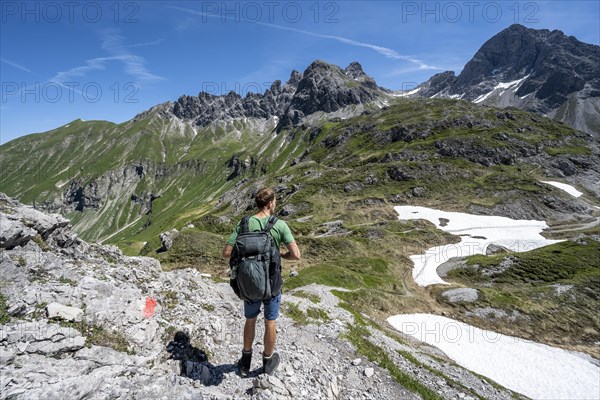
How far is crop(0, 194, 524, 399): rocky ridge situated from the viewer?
815 cm

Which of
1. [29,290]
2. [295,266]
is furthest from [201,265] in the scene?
[29,290]

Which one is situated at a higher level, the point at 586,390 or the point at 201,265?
the point at 201,265

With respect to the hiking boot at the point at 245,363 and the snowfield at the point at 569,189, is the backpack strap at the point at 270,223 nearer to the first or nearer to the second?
the hiking boot at the point at 245,363

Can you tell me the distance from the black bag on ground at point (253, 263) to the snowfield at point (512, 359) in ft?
83.4

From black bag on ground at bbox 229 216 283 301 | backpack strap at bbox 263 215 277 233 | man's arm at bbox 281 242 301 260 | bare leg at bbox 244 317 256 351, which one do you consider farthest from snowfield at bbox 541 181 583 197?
black bag on ground at bbox 229 216 283 301

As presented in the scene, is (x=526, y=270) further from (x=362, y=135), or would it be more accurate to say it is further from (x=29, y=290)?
(x=362, y=135)

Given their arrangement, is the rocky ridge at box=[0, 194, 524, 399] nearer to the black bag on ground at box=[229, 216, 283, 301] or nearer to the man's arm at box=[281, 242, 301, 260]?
the black bag on ground at box=[229, 216, 283, 301]

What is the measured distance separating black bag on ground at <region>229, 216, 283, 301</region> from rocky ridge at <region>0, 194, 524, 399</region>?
2.73 metres

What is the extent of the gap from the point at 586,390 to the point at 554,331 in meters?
11.6

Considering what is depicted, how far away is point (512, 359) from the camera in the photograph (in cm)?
2878

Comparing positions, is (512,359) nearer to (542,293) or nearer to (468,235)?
(542,293)

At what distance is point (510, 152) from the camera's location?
5177 inches

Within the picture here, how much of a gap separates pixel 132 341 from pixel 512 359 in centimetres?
3141

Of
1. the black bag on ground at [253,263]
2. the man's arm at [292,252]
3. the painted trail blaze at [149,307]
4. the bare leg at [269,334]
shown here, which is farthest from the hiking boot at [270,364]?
the painted trail blaze at [149,307]
